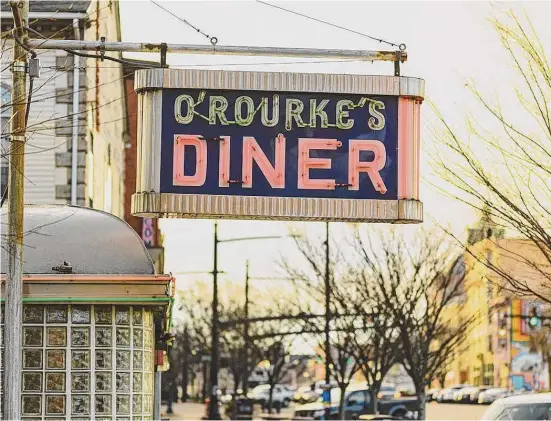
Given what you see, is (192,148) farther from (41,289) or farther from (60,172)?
(60,172)

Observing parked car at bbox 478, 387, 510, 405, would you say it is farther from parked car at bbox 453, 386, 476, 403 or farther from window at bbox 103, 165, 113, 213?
window at bbox 103, 165, 113, 213

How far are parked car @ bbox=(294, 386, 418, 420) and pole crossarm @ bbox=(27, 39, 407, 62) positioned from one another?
31538mm

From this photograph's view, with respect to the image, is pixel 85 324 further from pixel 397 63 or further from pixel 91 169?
pixel 91 169

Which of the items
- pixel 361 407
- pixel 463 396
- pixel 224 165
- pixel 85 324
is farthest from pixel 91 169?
pixel 463 396

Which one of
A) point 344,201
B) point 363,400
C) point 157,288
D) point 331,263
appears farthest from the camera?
point 363,400

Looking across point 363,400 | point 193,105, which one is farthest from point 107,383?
point 363,400

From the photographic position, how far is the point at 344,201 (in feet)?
39.7

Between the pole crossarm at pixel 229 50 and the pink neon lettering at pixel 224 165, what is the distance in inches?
34.5

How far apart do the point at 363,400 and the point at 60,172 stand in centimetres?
2157

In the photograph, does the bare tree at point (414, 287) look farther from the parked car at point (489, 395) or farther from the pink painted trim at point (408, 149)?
the parked car at point (489, 395)

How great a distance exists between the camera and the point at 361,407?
1799 inches

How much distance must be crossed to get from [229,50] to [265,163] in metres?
1.15

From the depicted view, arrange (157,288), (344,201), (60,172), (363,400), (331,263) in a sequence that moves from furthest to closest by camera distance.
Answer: (363,400) < (331,263) < (60,172) < (157,288) < (344,201)

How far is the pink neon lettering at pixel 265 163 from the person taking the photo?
12.1 metres
